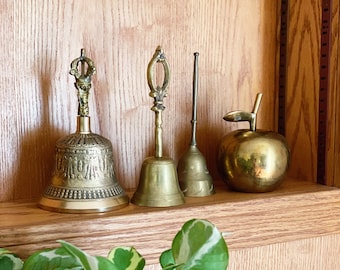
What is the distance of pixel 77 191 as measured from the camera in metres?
0.74

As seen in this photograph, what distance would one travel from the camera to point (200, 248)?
56 centimetres

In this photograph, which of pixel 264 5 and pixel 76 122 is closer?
pixel 76 122

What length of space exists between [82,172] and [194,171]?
19 cm

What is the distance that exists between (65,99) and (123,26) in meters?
0.15

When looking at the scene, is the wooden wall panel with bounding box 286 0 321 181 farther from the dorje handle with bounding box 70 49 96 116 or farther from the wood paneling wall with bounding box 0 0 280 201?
the dorje handle with bounding box 70 49 96 116

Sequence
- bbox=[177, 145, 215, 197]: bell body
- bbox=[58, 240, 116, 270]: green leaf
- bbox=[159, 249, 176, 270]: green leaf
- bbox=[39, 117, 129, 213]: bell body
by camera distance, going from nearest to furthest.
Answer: bbox=[58, 240, 116, 270]: green leaf < bbox=[159, 249, 176, 270]: green leaf < bbox=[39, 117, 129, 213]: bell body < bbox=[177, 145, 215, 197]: bell body

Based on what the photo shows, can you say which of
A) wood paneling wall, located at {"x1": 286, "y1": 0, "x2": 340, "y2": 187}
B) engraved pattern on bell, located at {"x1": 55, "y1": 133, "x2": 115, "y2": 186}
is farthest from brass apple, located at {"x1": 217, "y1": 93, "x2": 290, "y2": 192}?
engraved pattern on bell, located at {"x1": 55, "y1": 133, "x2": 115, "y2": 186}

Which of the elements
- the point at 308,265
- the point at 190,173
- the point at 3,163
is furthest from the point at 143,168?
the point at 308,265

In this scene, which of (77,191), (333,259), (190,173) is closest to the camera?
(77,191)

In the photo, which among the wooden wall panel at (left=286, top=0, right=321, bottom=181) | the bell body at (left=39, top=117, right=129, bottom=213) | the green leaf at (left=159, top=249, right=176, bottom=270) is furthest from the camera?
the wooden wall panel at (left=286, top=0, right=321, bottom=181)

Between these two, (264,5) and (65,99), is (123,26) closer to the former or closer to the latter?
(65,99)

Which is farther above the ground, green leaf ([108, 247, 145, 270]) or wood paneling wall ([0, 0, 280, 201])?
wood paneling wall ([0, 0, 280, 201])

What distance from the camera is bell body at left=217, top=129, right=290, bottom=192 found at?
2.81 feet

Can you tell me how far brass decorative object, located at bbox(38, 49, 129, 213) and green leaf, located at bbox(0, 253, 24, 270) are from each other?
131 mm
